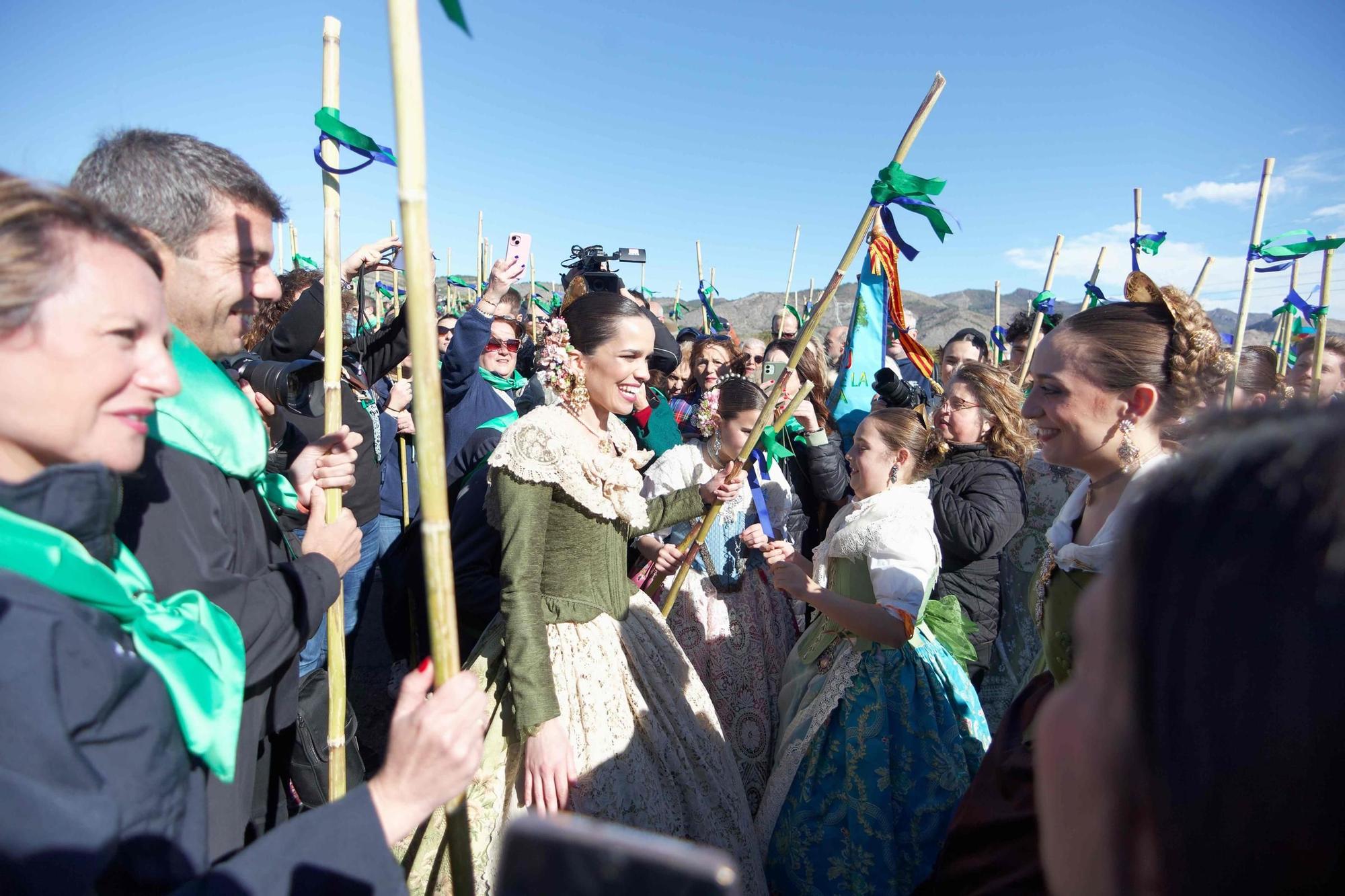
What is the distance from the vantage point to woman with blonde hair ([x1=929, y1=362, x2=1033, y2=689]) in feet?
10.1

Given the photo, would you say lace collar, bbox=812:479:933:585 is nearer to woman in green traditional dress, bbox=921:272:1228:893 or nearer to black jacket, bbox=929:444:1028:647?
black jacket, bbox=929:444:1028:647

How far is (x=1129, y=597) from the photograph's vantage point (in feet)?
1.99

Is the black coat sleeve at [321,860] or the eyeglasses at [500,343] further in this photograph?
the eyeglasses at [500,343]

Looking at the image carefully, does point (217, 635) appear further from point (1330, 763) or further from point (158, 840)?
point (1330, 763)

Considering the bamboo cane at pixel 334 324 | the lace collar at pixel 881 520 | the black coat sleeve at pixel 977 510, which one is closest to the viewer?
the bamboo cane at pixel 334 324

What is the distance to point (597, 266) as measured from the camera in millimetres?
5184

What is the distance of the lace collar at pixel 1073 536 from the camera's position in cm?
157

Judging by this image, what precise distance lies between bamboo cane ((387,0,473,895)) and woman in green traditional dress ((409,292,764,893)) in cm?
83

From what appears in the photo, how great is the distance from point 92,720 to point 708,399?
303 cm

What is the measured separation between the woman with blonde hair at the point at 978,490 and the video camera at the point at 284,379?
256cm

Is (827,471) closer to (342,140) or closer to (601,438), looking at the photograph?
(601,438)

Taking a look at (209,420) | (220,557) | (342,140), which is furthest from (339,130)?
(220,557)

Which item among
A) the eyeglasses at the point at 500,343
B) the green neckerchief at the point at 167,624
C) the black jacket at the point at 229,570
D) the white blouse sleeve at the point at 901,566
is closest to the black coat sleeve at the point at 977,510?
the white blouse sleeve at the point at 901,566

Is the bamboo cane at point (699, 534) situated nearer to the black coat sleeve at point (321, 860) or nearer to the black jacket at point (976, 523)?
the black jacket at point (976, 523)
